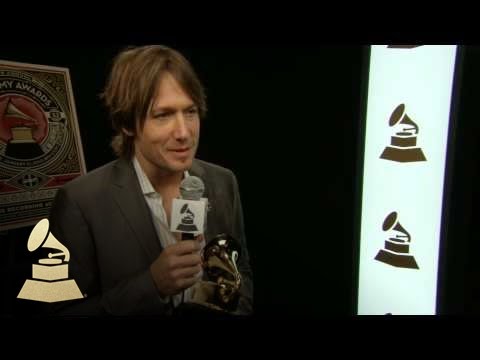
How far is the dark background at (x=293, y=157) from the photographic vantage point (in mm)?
1850

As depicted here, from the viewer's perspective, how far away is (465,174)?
2.01 m

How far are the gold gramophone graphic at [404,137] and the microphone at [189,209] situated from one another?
950 mm

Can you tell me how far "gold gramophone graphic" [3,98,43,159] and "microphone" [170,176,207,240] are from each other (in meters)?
0.69

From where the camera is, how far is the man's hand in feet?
6.04

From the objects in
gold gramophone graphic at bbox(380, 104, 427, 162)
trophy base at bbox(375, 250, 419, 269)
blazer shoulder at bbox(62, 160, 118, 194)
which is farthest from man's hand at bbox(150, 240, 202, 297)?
gold gramophone graphic at bbox(380, 104, 427, 162)

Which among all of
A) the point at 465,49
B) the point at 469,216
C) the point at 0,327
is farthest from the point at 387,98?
the point at 0,327

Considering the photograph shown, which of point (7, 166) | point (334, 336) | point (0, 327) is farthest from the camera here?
point (334, 336)

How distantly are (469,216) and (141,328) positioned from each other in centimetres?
170

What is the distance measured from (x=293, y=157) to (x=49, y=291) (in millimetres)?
1272

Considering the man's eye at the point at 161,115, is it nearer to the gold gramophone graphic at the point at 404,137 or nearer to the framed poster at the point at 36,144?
the framed poster at the point at 36,144

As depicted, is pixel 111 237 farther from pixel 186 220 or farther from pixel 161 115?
pixel 161 115

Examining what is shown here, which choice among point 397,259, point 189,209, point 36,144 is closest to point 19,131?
point 36,144

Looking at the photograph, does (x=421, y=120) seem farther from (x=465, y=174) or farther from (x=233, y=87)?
(x=233, y=87)

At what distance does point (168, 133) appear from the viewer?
181cm
